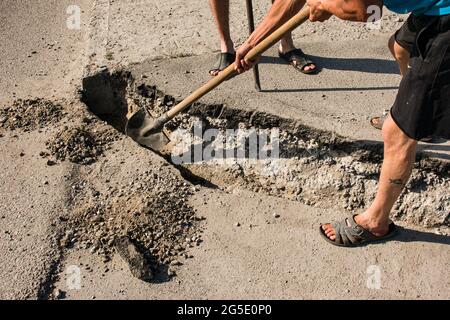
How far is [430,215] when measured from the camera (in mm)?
3416

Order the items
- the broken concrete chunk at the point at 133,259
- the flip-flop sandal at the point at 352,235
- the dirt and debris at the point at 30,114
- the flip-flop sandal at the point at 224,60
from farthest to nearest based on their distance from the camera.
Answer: the flip-flop sandal at the point at 224,60, the dirt and debris at the point at 30,114, the flip-flop sandal at the point at 352,235, the broken concrete chunk at the point at 133,259

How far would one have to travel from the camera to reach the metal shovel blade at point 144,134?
411 cm

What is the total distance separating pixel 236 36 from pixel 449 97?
2.54 meters

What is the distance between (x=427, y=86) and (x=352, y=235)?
97cm

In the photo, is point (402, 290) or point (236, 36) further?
point (236, 36)

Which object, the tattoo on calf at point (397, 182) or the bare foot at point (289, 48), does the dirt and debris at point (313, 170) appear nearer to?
the tattoo on calf at point (397, 182)

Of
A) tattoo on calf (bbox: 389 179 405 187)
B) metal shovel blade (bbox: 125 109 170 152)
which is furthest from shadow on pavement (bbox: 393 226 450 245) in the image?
metal shovel blade (bbox: 125 109 170 152)

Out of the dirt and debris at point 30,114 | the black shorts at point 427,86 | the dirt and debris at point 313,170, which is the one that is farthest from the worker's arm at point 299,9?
the dirt and debris at point 30,114

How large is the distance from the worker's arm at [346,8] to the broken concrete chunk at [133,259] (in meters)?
1.59

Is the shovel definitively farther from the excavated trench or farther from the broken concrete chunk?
the broken concrete chunk

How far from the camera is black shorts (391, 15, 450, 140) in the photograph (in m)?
2.61

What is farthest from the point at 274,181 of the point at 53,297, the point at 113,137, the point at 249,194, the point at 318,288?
the point at 53,297

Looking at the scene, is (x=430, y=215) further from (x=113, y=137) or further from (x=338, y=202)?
(x=113, y=137)

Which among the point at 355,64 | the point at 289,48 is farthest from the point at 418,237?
the point at 289,48
